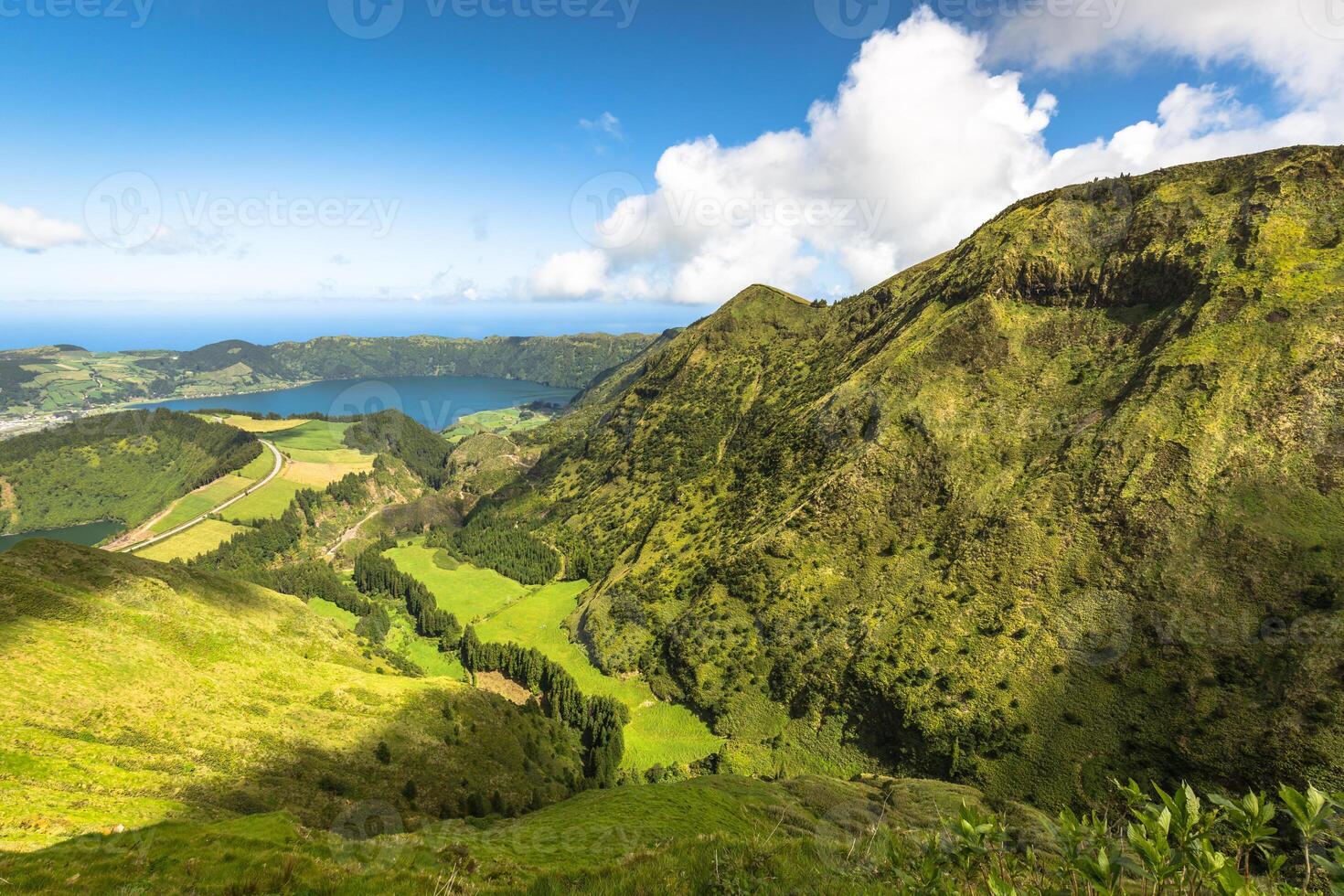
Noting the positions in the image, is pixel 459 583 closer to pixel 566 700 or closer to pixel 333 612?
pixel 333 612

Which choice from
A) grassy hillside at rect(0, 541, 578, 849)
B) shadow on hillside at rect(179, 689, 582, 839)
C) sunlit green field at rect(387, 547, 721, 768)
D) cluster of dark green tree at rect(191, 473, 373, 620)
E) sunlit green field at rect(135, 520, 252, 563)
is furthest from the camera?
sunlit green field at rect(135, 520, 252, 563)

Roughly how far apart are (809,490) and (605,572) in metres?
66.5

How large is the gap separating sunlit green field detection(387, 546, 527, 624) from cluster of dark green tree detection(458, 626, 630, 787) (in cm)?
2047

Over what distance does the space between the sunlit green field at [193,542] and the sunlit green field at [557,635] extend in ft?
178

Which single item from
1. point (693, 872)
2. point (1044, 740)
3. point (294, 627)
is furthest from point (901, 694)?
point (294, 627)

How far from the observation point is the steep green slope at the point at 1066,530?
6688 cm

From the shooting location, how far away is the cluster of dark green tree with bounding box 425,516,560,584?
164500 mm

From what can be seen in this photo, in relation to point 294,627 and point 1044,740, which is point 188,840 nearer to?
point 294,627

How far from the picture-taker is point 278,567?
176 metres

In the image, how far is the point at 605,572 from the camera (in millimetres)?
155875

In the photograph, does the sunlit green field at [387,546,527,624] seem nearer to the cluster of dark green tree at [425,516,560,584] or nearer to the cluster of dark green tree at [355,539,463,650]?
the cluster of dark green tree at [425,516,560,584]

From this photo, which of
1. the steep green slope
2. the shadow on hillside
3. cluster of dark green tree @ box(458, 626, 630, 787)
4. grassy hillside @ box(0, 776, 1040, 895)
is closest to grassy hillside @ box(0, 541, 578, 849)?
the shadow on hillside

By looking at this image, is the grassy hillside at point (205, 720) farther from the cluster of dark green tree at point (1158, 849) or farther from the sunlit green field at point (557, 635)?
the cluster of dark green tree at point (1158, 849)

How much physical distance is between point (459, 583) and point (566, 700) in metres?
77.6
